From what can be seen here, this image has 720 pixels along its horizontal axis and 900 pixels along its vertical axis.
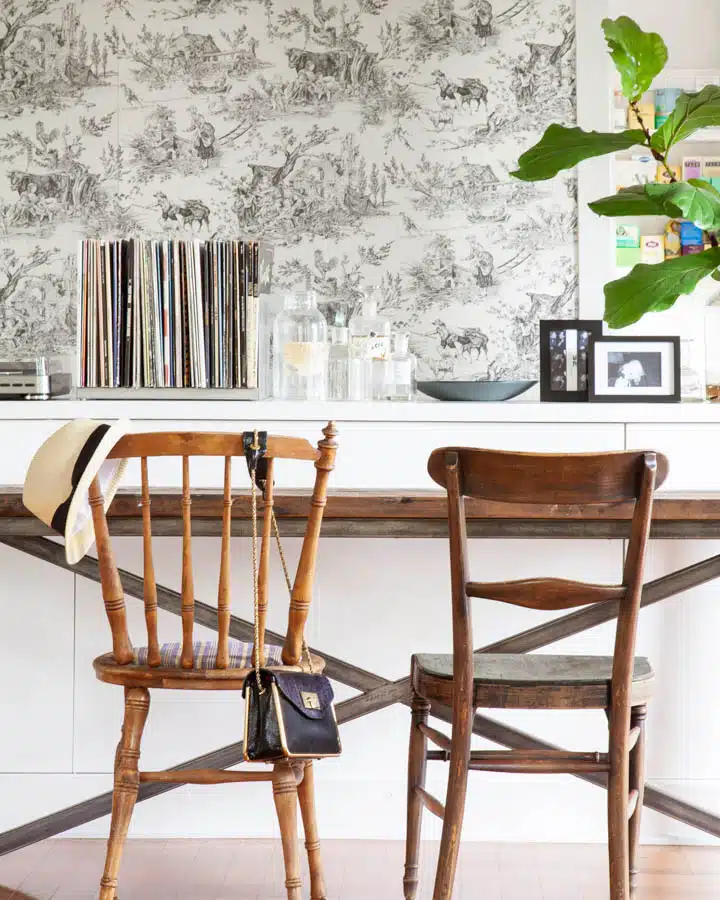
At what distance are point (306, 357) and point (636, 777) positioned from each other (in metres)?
1.39

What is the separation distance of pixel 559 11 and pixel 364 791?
2.32m

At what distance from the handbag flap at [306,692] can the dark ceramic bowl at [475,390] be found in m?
1.18

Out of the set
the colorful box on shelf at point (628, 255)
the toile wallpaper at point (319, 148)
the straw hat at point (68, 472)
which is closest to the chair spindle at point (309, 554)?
the straw hat at point (68, 472)

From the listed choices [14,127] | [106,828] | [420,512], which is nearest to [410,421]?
[420,512]

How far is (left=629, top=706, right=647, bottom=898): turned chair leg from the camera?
205 cm

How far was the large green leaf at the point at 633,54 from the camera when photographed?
97.1 inches

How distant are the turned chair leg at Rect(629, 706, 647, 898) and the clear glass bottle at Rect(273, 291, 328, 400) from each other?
1262 millimetres

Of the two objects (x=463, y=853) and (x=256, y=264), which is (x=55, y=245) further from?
(x=463, y=853)

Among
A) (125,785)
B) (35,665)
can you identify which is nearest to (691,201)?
(125,785)

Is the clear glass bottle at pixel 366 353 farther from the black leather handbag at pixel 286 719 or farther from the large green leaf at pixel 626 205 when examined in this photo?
the black leather handbag at pixel 286 719

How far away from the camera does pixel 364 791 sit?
109 inches

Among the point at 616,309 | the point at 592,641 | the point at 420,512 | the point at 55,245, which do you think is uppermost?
the point at 55,245

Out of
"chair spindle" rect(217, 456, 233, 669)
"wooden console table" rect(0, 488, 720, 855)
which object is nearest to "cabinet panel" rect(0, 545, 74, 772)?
"wooden console table" rect(0, 488, 720, 855)

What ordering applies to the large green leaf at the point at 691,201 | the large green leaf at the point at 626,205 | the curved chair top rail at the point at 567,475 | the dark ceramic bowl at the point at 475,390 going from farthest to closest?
the dark ceramic bowl at the point at 475,390 → the large green leaf at the point at 626,205 → the large green leaf at the point at 691,201 → the curved chair top rail at the point at 567,475
